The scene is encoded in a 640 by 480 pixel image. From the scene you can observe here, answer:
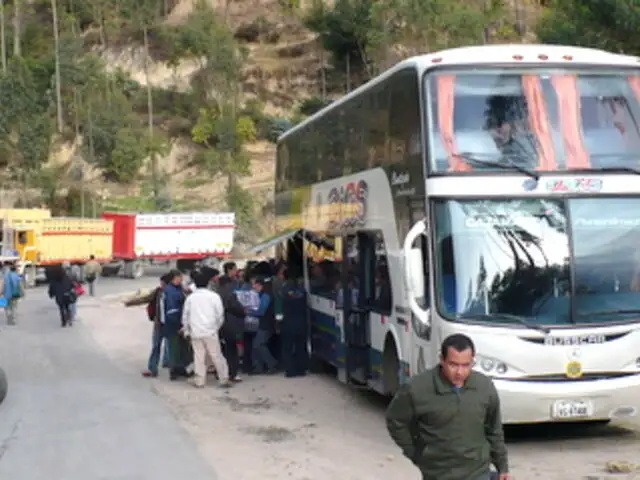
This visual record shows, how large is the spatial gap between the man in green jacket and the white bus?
4663 mm

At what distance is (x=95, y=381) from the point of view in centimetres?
1609

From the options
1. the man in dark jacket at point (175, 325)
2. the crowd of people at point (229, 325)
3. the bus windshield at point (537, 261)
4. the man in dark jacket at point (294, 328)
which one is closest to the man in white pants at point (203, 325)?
the crowd of people at point (229, 325)

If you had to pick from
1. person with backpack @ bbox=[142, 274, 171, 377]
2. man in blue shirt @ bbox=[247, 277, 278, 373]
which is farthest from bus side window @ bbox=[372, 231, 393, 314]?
person with backpack @ bbox=[142, 274, 171, 377]

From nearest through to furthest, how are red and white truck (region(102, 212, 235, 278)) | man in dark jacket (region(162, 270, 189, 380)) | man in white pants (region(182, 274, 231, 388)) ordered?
man in white pants (region(182, 274, 231, 388))
man in dark jacket (region(162, 270, 189, 380))
red and white truck (region(102, 212, 235, 278))

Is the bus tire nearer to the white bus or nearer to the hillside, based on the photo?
the white bus

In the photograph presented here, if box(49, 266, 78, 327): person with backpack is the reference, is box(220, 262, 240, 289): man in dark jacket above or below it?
above

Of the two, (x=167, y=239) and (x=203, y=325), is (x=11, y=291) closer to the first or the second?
(x=203, y=325)

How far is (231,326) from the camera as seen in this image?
15344mm

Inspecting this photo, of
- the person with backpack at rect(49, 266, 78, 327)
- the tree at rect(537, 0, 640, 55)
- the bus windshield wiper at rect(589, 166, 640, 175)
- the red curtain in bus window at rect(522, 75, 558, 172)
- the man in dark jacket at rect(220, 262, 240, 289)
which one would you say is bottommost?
the person with backpack at rect(49, 266, 78, 327)

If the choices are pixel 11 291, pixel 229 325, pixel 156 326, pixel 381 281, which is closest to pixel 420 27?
pixel 11 291

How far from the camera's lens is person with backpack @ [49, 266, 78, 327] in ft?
83.4

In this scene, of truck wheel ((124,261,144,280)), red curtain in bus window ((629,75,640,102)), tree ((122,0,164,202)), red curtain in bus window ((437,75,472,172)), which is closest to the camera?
red curtain in bus window ((437,75,472,172))

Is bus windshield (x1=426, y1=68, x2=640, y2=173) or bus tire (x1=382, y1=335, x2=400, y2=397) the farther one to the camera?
bus tire (x1=382, y1=335, x2=400, y2=397)

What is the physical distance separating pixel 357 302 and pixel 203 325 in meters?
2.47
